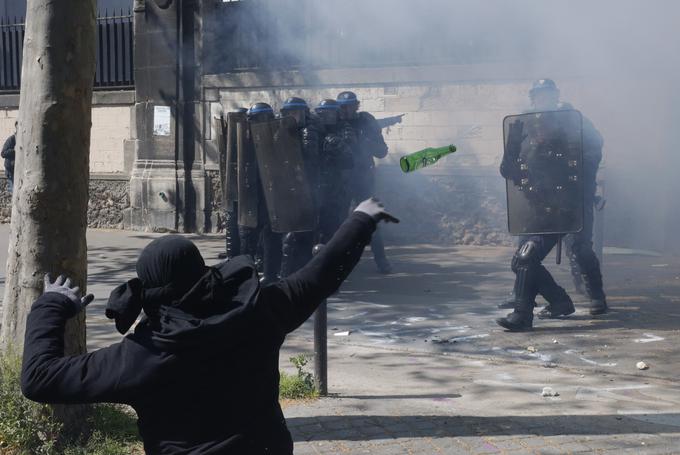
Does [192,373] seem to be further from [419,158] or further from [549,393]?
[549,393]

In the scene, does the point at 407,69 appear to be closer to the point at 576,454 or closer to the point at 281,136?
the point at 281,136

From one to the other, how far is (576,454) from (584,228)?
136 inches

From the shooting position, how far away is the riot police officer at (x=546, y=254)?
686 centimetres

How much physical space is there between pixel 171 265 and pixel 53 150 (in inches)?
73.9

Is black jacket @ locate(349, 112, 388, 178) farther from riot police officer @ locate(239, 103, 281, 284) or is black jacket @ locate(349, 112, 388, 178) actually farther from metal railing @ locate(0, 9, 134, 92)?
metal railing @ locate(0, 9, 134, 92)

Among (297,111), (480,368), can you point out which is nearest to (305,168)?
(297,111)

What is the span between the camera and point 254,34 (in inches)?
516

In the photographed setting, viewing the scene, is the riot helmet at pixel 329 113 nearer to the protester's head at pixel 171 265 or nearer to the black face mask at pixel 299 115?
the black face mask at pixel 299 115

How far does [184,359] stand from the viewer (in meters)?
2.38

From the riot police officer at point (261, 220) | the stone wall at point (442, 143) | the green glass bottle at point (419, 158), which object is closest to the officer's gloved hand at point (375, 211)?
the green glass bottle at point (419, 158)

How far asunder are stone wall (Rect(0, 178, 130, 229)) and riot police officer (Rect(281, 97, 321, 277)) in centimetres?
615

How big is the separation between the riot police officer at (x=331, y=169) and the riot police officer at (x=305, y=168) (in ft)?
0.42

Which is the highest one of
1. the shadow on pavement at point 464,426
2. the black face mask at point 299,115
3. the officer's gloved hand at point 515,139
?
the black face mask at point 299,115

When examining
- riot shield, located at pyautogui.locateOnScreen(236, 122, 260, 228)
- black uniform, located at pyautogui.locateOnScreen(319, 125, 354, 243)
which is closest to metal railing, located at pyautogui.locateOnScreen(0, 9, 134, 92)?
riot shield, located at pyautogui.locateOnScreen(236, 122, 260, 228)
